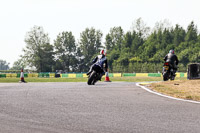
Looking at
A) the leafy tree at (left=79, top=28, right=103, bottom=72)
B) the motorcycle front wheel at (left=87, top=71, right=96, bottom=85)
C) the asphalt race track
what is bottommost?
the asphalt race track

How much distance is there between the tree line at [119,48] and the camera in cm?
9125

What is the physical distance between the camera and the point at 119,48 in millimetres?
119125

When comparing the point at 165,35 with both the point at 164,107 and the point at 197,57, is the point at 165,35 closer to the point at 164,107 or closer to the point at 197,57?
the point at 197,57

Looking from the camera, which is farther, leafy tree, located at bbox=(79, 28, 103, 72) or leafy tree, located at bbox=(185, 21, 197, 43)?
leafy tree, located at bbox=(79, 28, 103, 72)

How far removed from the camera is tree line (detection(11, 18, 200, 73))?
91250mm

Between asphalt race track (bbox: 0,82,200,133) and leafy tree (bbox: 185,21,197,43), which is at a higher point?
leafy tree (bbox: 185,21,197,43)

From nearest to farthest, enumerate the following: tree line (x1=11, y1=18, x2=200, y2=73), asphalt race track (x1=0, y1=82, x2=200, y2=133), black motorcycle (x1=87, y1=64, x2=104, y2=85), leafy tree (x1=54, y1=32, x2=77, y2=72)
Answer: asphalt race track (x1=0, y1=82, x2=200, y2=133)
black motorcycle (x1=87, y1=64, x2=104, y2=85)
tree line (x1=11, y1=18, x2=200, y2=73)
leafy tree (x1=54, y1=32, x2=77, y2=72)

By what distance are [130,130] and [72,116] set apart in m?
1.54

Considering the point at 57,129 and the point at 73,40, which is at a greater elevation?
the point at 73,40

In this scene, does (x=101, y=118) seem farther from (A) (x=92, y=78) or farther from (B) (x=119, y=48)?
(B) (x=119, y=48)

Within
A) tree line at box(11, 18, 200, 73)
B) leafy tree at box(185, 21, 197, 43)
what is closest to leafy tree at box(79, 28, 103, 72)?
tree line at box(11, 18, 200, 73)

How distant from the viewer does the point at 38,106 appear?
742 cm

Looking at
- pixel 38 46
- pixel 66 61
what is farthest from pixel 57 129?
pixel 66 61

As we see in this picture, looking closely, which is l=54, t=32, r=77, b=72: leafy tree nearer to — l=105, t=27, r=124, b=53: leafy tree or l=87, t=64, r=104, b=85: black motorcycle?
l=105, t=27, r=124, b=53: leafy tree
